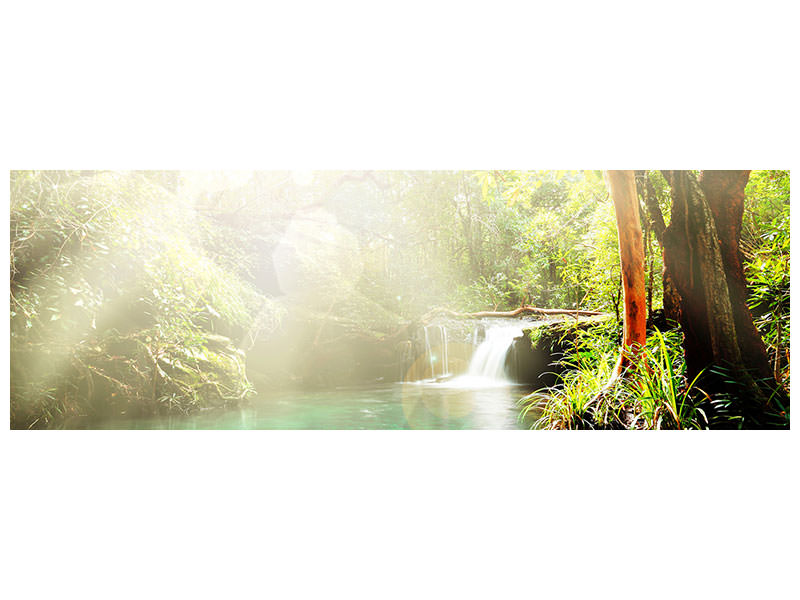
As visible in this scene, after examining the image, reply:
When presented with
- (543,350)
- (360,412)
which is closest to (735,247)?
(543,350)

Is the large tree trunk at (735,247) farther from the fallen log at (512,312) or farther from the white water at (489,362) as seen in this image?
the white water at (489,362)

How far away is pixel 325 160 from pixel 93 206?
1.48 meters

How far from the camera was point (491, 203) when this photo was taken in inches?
99.6

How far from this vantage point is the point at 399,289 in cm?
256

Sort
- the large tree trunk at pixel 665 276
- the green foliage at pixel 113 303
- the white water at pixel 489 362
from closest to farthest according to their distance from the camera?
1. the green foliage at pixel 113 303
2. the large tree trunk at pixel 665 276
3. the white water at pixel 489 362

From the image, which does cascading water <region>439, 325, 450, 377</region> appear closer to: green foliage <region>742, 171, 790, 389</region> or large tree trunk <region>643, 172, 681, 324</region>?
large tree trunk <region>643, 172, 681, 324</region>

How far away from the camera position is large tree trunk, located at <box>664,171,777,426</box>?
2.41 metres

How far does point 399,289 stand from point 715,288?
1.99m

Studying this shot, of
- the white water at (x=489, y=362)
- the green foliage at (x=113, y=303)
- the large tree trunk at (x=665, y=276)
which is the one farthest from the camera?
the white water at (x=489, y=362)

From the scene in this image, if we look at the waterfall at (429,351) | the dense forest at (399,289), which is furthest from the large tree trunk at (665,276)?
the waterfall at (429,351)

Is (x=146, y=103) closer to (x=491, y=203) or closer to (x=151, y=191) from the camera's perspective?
(x=151, y=191)

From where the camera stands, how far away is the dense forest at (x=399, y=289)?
241 centimetres

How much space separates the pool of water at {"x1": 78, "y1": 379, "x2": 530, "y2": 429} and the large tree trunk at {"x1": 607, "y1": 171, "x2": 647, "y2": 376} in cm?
76
